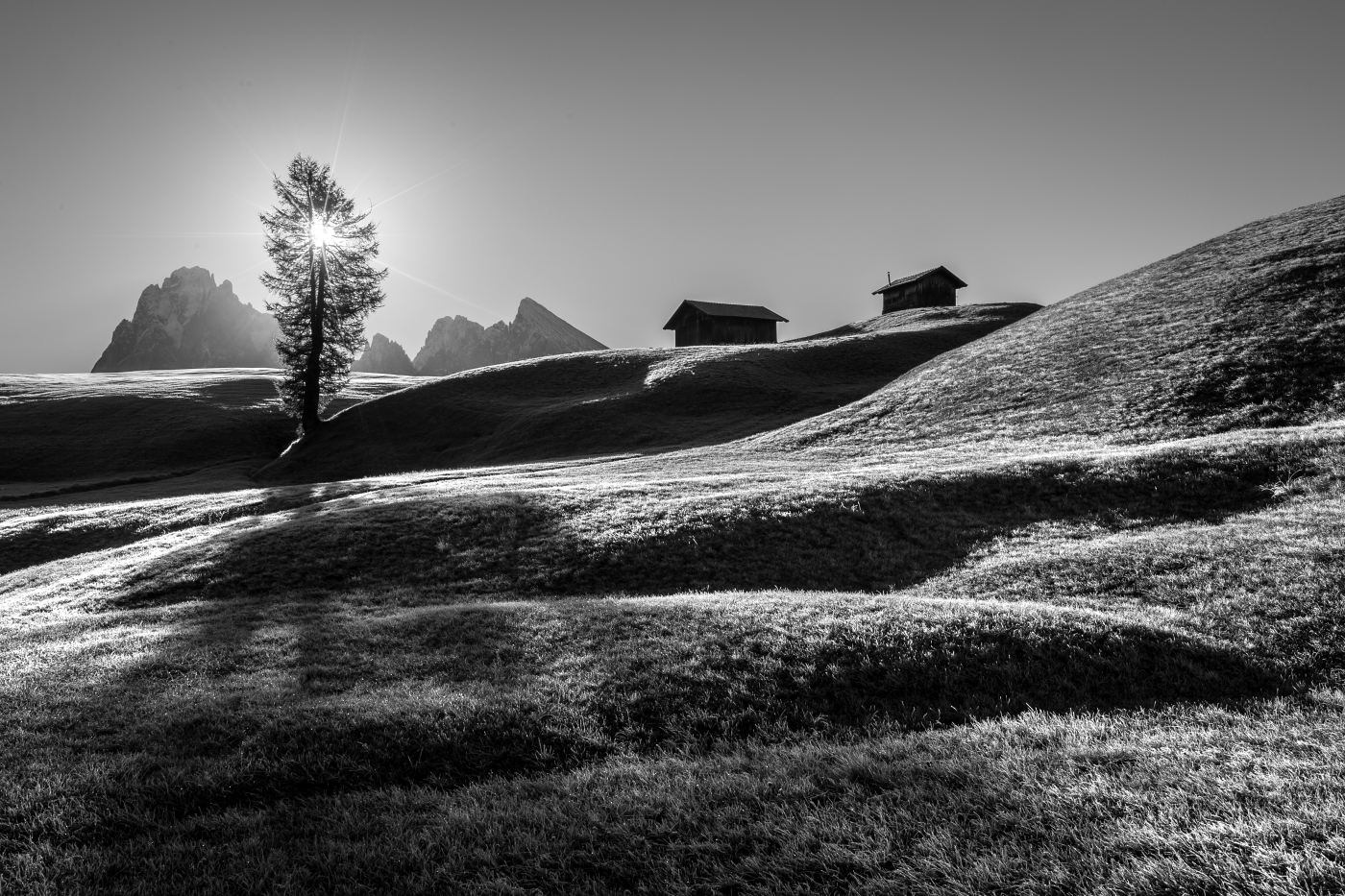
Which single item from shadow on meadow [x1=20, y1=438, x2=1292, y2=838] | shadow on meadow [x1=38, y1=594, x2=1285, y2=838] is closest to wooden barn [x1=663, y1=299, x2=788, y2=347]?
shadow on meadow [x1=20, y1=438, x2=1292, y2=838]

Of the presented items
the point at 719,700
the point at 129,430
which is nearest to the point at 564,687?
the point at 719,700

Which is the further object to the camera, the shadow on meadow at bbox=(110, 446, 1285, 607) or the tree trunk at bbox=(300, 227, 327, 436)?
the tree trunk at bbox=(300, 227, 327, 436)

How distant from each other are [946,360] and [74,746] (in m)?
56.1

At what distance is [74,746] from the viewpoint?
8398 millimetres

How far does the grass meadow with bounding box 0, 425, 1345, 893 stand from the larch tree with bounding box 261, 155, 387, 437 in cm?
4167

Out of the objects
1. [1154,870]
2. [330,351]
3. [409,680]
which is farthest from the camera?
[330,351]

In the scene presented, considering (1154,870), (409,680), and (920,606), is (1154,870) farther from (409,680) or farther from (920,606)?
(409,680)

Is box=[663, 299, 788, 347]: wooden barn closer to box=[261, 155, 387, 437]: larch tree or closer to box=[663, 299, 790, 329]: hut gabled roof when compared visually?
box=[663, 299, 790, 329]: hut gabled roof

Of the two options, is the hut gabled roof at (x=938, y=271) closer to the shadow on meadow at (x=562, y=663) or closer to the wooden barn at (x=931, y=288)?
the wooden barn at (x=931, y=288)

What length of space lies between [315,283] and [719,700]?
62.7 metres

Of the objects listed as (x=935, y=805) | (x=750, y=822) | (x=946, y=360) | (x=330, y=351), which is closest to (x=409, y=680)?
(x=750, y=822)

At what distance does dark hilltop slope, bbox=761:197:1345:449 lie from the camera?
1200 inches

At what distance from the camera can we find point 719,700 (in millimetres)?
9812

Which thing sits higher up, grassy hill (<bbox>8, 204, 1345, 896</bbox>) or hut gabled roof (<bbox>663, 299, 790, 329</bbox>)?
hut gabled roof (<bbox>663, 299, 790, 329</bbox>)
